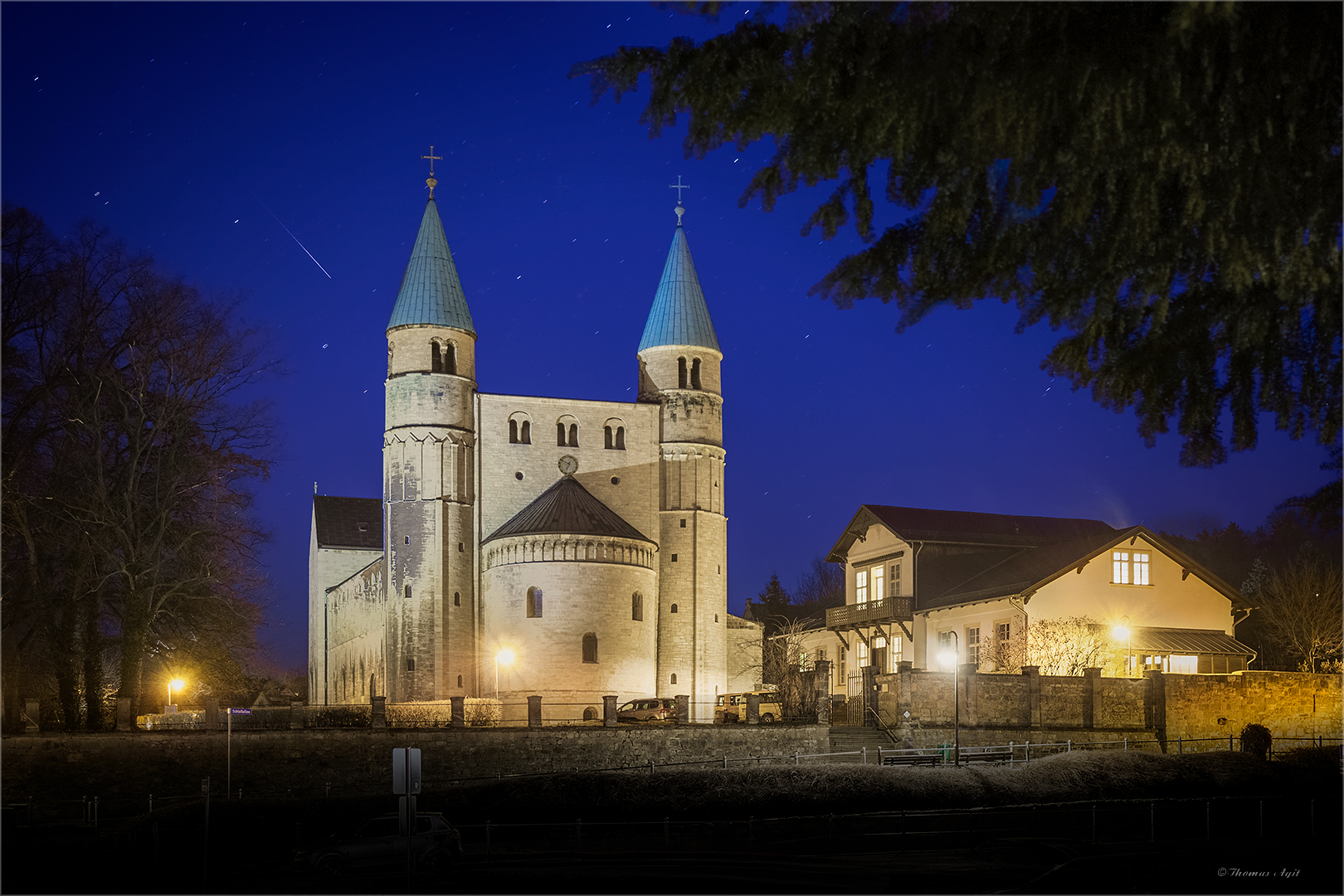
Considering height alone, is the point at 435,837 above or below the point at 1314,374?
below

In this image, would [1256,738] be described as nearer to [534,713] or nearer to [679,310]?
[534,713]

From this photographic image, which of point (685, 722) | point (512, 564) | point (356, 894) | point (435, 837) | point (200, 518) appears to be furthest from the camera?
point (512, 564)

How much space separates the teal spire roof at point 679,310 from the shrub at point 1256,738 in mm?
31096

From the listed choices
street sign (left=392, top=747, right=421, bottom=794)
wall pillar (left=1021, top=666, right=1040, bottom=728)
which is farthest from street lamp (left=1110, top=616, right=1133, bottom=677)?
street sign (left=392, top=747, right=421, bottom=794)

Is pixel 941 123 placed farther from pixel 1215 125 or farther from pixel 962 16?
pixel 1215 125

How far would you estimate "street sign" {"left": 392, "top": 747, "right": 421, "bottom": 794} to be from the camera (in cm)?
2020

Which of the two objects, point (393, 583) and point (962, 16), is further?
point (393, 583)

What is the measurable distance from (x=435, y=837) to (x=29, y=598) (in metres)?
19.9

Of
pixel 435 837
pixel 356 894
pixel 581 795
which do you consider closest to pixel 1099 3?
pixel 356 894

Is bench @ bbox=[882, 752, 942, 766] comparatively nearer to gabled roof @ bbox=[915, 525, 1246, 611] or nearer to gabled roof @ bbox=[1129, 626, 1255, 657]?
gabled roof @ bbox=[915, 525, 1246, 611]

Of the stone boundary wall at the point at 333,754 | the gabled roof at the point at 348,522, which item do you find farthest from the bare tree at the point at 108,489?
the gabled roof at the point at 348,522

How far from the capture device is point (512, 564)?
2279 inches

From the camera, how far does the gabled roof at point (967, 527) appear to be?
55.4 m

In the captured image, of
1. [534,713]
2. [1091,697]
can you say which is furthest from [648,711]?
[1091,697]
